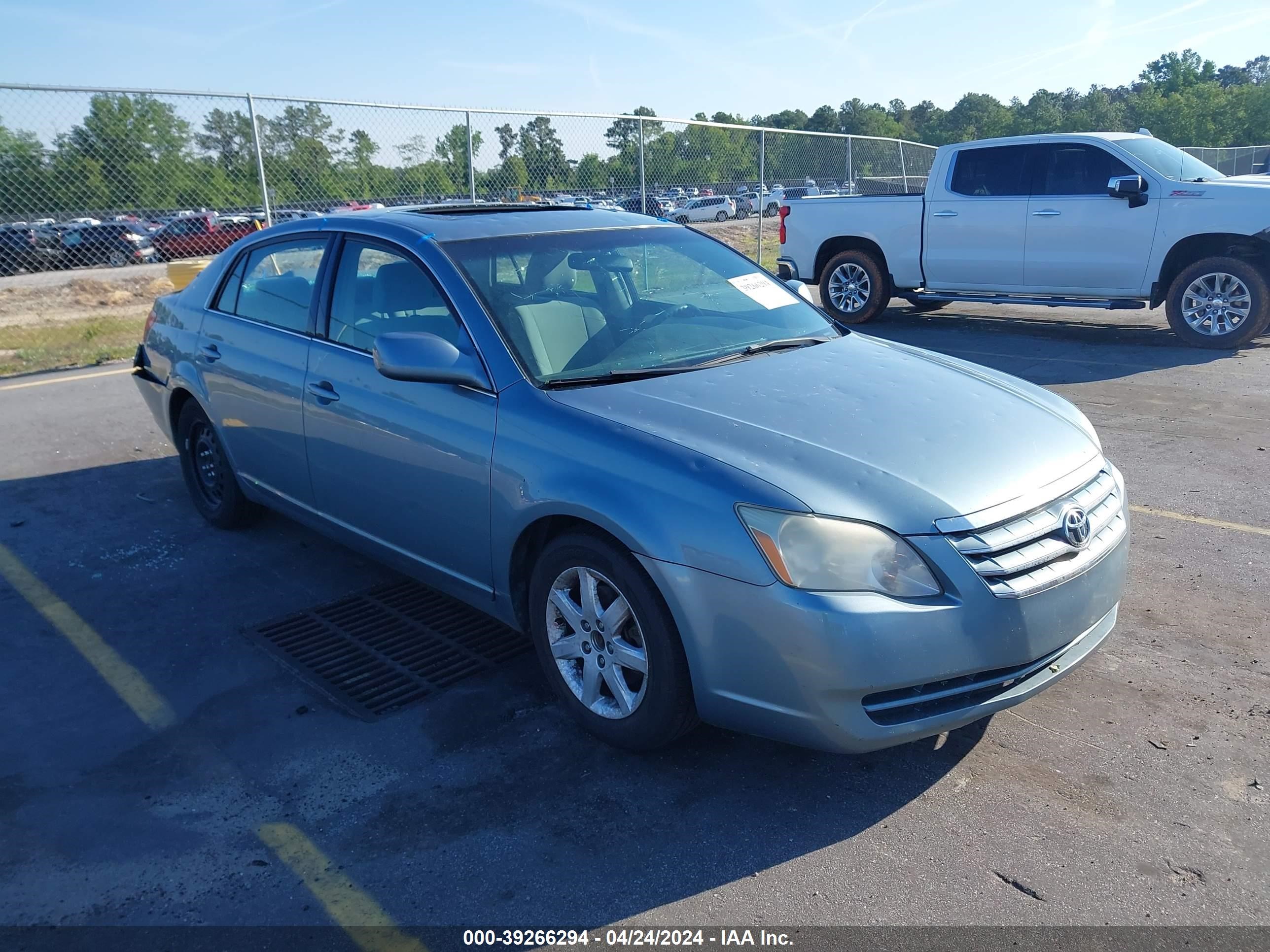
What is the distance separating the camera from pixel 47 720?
3535 millimetres

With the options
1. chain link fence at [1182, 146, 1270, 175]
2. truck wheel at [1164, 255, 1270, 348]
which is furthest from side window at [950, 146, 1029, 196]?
chain link fence at [1182, 146, 1270, 175]

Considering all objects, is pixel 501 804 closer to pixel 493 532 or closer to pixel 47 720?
pixel 493 532

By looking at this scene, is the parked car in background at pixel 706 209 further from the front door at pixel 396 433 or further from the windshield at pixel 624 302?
the front door at pixel 396 433

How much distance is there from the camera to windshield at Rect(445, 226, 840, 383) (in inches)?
144

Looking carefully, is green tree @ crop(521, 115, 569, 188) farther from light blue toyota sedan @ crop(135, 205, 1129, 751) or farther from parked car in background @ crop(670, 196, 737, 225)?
light blue toyota sedan @ crop(135, 205, 1129, 751)

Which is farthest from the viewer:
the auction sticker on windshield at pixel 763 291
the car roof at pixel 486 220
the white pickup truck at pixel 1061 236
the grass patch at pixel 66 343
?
the grass patch at pixel 66 343

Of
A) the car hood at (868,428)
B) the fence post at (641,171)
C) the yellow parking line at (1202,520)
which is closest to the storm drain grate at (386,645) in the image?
the car hood at (868,428)

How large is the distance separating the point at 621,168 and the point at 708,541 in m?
12.6

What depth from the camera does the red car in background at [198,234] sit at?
12.1m

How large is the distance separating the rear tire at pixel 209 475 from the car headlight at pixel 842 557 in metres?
3.45

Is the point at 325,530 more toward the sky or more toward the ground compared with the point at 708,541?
more toward the ground

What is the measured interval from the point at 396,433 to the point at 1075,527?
2434 millimetres

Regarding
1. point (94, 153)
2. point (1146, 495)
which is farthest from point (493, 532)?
point (94, 153)

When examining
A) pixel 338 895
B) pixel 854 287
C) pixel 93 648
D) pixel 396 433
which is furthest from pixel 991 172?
pixel 338 895
